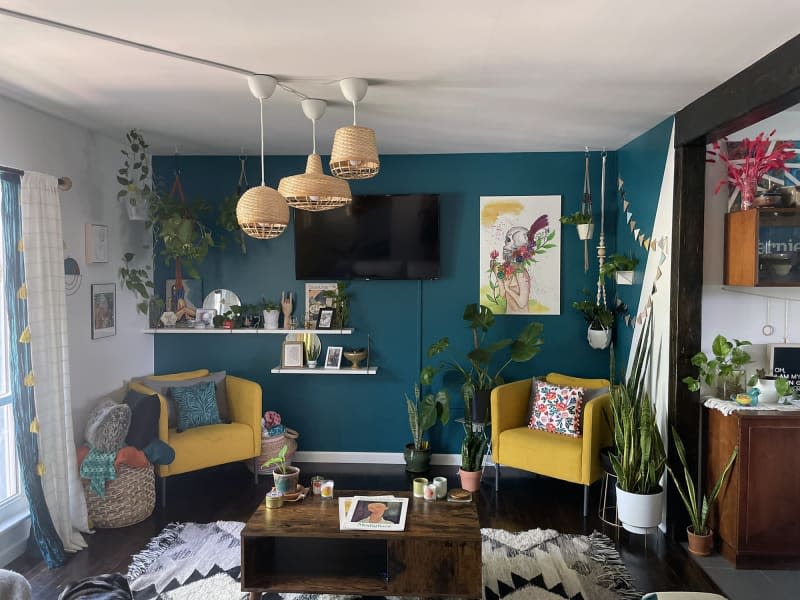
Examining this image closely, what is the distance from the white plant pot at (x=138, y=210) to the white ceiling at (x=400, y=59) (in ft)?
2.08

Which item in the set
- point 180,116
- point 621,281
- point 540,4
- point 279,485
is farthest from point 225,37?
point 621,281

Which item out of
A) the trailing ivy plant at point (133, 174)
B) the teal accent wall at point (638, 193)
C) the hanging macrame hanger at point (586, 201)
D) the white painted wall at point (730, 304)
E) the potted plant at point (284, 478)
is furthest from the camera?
the hanging macrame hanger at point (586, 201)

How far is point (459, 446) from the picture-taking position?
5.19m

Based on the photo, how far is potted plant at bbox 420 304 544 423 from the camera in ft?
15.3

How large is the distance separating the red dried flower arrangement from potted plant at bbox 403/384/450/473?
93.5 inches

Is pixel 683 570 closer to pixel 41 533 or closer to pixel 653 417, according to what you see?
pixel 653 417

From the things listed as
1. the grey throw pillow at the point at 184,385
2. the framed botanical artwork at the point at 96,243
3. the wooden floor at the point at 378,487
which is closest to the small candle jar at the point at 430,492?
the wooden floor at the point at 378,487

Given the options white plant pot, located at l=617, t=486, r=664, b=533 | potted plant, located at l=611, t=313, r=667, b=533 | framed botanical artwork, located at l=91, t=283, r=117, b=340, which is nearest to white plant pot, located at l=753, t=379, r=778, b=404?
potted plant, located at l=611, t=313, r=667, b=533

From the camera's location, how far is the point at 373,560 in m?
3.08

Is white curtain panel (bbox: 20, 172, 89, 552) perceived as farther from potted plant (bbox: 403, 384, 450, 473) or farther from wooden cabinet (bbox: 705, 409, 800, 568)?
wooden cabinet (bbox: 705, 409, 800, 568)

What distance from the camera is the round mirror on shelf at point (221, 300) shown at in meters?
5.24

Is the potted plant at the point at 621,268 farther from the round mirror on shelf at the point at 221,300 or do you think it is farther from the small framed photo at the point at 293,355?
the round mirror on shelf at the point at 221,300

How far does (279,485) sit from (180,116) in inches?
88.0

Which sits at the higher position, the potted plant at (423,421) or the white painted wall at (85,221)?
the white painted wall at (85,221)
